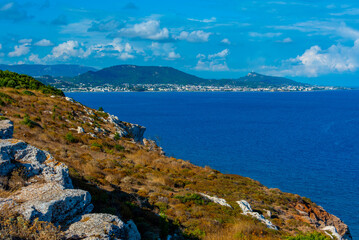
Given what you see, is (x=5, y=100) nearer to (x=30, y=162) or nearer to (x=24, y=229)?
(x=30, y=162)

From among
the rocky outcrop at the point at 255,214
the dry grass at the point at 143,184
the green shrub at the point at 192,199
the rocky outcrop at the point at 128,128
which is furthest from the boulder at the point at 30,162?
the rocky outcrop at the point at 128,128

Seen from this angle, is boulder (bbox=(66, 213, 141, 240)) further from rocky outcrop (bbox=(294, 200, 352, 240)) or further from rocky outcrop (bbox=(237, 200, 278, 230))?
rocky outcrop (bbox=(294, 200, 352, 240))

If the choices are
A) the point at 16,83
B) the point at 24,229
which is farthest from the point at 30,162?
the point at 16,83

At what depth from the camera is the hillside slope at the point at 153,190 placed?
40.1ft

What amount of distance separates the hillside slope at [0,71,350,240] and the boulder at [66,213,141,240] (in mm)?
2490

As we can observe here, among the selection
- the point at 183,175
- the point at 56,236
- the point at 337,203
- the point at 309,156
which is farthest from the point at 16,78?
the point at 309,156

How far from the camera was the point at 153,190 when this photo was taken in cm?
1778

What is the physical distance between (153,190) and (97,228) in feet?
35.4

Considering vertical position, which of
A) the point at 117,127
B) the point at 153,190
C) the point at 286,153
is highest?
the point at 117,127

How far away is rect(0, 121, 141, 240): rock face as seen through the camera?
23.7 ft

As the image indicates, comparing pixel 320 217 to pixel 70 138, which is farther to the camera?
pixel 70 138

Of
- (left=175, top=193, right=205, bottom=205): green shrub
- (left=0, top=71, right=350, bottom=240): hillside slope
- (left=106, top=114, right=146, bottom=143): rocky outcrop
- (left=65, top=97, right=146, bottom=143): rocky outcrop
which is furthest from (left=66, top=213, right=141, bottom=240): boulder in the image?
(left=106, top=114, right=146, bottom=143): rocky outcrop

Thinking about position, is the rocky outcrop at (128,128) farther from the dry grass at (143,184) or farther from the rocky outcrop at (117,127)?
the dry grass at (143,184)

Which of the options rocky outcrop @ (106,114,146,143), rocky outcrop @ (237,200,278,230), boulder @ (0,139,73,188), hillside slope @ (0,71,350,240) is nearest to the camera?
boulder @ (0,139,73,188)
